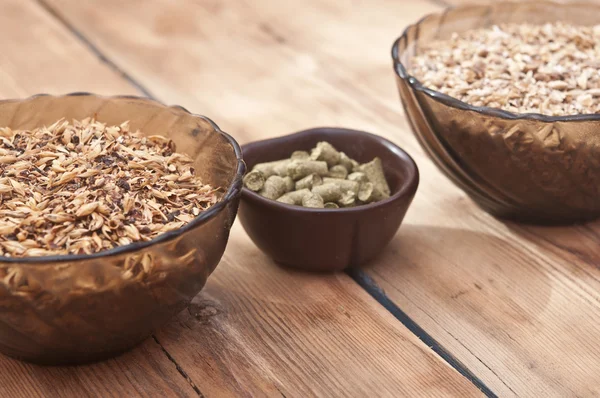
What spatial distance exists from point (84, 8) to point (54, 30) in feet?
0.53

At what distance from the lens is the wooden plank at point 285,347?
3.42 ft

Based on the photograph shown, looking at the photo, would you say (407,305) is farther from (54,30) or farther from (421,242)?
(54,30)

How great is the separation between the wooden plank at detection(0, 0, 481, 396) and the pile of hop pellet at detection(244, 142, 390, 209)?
12 cm

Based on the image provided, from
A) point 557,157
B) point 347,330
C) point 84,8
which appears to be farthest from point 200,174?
point 84,8

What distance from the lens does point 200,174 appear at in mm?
1176

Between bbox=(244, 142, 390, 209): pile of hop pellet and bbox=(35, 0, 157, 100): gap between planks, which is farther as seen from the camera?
bbox=(35, 0, 157, 100): gap between planks

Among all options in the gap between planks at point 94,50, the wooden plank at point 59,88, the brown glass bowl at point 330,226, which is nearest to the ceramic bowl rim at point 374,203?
the brown glass bowl at point 330,226

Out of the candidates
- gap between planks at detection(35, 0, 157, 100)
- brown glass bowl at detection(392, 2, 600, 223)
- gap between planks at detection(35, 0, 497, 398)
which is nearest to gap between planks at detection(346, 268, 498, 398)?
gap between planks at detection(35, 0, 497, 398)

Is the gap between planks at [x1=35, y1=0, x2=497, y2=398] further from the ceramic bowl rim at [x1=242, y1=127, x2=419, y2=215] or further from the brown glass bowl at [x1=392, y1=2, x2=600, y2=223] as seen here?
the brown glass bowl at [x1=392, y1=2, x2=600, y2=223]

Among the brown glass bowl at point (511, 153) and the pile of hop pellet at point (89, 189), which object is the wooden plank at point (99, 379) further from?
the brown glass bowl at point (511, 153)

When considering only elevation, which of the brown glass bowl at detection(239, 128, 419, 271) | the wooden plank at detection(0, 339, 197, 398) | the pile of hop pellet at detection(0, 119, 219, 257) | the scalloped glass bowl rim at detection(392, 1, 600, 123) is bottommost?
the wooden plank at detection(0, 339, 197, 398)

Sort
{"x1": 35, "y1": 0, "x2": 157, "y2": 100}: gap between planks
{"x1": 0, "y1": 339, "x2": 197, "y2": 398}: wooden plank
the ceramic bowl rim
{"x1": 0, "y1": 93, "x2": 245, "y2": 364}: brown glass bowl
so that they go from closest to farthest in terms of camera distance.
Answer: {"x1": 0, "y1": 93, "x2": 245, "y2": 364}: brown glass bowl < {"x1": 0, "y1": 339, "x2": 197, "y2": 398}: wooden plank < the ceramic bowl rim < {"x1": 35, "y1": 0, "x2": 157, "y2": 100}: gap between planks

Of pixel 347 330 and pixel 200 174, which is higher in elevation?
pixel 200 174

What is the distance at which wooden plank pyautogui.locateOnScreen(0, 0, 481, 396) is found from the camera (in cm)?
104
